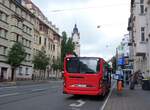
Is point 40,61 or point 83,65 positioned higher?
point 40,61

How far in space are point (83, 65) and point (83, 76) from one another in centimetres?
73

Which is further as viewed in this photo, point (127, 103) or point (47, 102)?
point (127, 103)

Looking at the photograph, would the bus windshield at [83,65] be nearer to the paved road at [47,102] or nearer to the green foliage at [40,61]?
the paved road at [47,102]

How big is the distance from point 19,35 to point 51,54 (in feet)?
106

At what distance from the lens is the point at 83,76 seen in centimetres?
1941

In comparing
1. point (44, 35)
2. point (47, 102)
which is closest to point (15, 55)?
point (44, 35)

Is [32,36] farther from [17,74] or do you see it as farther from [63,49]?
[63,49]

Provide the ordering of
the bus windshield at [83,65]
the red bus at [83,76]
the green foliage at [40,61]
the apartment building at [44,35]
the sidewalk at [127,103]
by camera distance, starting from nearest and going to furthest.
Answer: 1. the sidewalk at [127,103]
2. the red bus at [83,76]
3. the bus windshield at [83,65]
4. the green foliage at [40,61]
5. the apartment building at [44,35]

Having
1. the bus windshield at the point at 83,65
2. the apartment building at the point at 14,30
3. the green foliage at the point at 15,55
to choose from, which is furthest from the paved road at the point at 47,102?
the apartment building at the point at 14,30

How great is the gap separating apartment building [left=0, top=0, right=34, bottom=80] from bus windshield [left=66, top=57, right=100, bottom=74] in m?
39.5

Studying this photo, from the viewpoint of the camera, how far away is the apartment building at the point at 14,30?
59.2 meters

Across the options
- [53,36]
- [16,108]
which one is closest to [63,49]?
[53,36]

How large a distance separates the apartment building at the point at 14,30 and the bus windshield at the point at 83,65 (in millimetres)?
39530

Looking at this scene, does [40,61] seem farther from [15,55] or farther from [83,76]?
[83,76]
